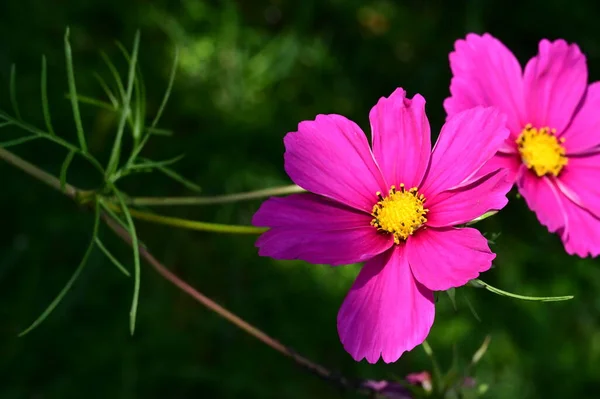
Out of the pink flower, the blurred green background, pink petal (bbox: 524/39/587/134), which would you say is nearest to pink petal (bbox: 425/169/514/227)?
the pink flower

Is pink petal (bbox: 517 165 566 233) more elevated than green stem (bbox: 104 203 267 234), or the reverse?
pink petal (bbox: 517 165 566 233)

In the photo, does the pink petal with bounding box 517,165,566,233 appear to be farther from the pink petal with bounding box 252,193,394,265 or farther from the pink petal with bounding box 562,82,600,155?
the pink petal with bounding box 252,193,394,265

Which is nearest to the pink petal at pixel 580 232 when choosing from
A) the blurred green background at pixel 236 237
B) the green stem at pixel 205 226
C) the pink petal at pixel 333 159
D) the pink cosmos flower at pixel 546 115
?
the pink cosmos flower at pixel 546 115

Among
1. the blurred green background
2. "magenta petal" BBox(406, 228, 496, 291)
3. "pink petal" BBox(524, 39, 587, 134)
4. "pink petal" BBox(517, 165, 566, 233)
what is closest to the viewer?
"magenta petal" BBox(406, 228, 496, 291)

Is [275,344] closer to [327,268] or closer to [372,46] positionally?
[327,268]

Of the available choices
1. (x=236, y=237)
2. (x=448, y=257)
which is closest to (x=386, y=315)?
(x=448, y=257)

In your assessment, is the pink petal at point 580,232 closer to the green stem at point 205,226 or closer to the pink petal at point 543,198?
the pink petal at point 543,198

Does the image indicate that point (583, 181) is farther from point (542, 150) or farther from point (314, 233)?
point (314, 233)

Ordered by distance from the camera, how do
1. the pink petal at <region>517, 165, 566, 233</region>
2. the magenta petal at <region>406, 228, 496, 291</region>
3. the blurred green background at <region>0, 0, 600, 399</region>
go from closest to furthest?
the magenta petal at <region>406, 228, 496, 291</region>, the pink petal at <region>517, 165, 566, 233</region>, the blurred green background at <region>0, 0, 600, 399</region>
